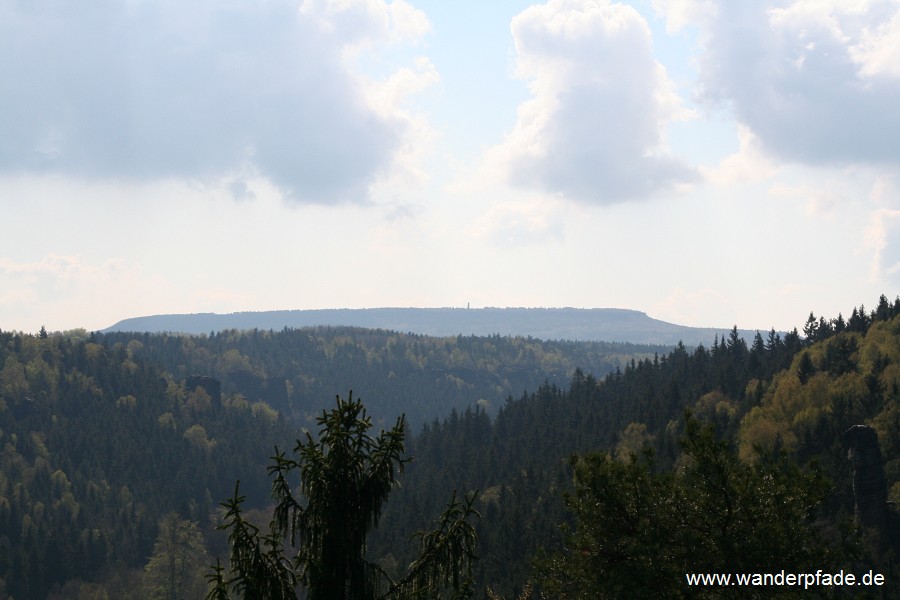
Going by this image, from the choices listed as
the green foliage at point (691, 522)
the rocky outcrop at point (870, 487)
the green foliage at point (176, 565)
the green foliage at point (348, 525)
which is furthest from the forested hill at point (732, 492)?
the green foliage at point (176, 565)

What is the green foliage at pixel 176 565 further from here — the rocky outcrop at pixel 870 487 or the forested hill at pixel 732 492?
the rocky outcrop at pixel 870 487

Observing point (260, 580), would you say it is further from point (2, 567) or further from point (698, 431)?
point (2, 567)

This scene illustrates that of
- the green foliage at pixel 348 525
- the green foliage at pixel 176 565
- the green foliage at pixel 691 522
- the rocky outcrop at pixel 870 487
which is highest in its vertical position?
the green foliage at pixel 348 525

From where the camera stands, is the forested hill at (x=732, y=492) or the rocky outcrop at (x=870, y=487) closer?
the forested hill at (x=732, y=492)

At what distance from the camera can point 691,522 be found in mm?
37656

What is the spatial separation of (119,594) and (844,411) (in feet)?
473

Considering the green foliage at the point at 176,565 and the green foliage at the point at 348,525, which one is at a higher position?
the green foliage at the point at 348,525

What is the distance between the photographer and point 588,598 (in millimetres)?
39438

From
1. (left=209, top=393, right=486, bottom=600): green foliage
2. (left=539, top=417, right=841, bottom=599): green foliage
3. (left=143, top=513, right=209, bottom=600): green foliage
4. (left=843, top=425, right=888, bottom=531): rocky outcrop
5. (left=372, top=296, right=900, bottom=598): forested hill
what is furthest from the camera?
(left=143, top=513, right=209, bottom=600): green foliage

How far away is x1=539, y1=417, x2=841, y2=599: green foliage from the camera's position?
116ft

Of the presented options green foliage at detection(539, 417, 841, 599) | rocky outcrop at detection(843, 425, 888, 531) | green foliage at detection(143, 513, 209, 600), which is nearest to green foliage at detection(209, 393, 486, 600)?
green foliage at detection(539, 417, 841, 599)

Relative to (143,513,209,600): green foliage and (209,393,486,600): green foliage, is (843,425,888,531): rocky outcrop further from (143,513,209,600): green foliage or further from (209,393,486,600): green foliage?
(209,393,486,600): green foliage

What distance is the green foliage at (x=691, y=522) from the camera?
116 ft

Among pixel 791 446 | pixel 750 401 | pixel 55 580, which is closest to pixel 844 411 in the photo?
pixel 791 446
